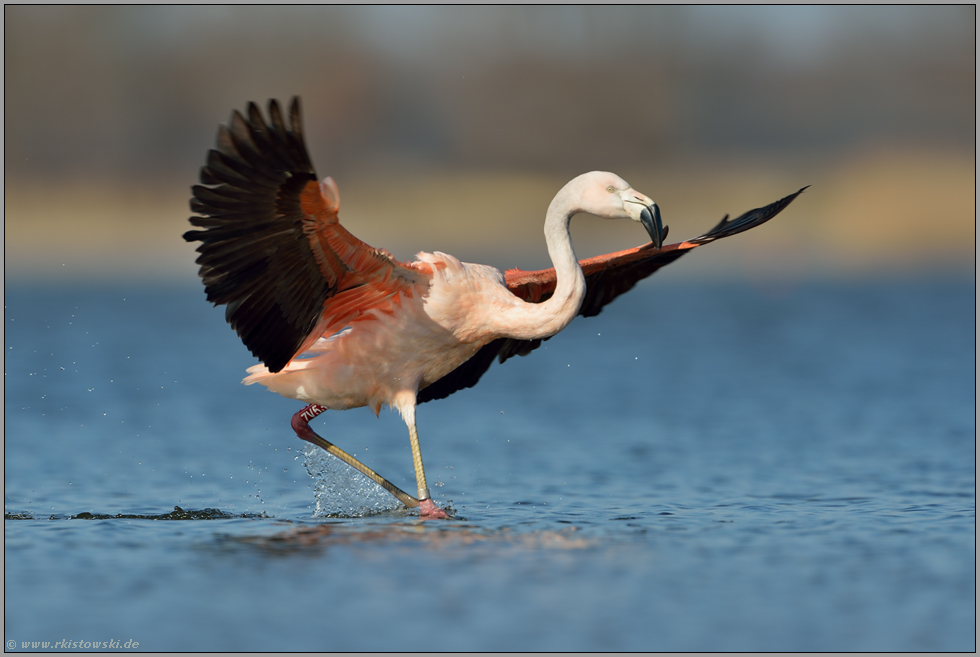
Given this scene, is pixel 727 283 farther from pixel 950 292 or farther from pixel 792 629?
pixel 792 629

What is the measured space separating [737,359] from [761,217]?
12001 mm

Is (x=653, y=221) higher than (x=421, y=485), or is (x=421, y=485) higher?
(x=653, y=221)

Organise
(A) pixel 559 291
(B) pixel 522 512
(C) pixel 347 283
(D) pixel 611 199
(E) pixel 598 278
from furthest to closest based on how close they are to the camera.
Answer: (E) pixel 598 278 → (B) pixel 522 512 → (C) pixel 347 283 → (A) pixel 559 291 → (D) pixel 611 199

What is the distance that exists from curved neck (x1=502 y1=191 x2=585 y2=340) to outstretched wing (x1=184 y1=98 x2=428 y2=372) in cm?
80

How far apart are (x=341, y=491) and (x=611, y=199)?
3440mm

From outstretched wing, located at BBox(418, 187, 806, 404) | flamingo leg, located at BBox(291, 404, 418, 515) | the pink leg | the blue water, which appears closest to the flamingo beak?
outstretched wing, located at BBox(418, 187, 806, 404)

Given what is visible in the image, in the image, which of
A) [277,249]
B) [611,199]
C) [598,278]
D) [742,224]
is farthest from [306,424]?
[742,224]

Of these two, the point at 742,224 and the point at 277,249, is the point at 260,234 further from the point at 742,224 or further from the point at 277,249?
the point at 742,224

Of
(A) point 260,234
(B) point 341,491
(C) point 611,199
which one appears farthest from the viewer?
(B) point 341,491

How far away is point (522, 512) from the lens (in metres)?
10.2

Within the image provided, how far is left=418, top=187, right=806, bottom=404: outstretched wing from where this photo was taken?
1031cm

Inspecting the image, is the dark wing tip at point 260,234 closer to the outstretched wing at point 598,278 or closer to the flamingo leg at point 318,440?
the flamingo leg at point 318,440

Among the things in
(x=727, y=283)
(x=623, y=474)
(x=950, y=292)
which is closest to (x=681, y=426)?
(x=623, y=474)

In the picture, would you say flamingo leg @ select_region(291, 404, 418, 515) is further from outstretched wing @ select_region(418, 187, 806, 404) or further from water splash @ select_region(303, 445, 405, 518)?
outstretched wing @ select_region(418, 187, 806, 404)
